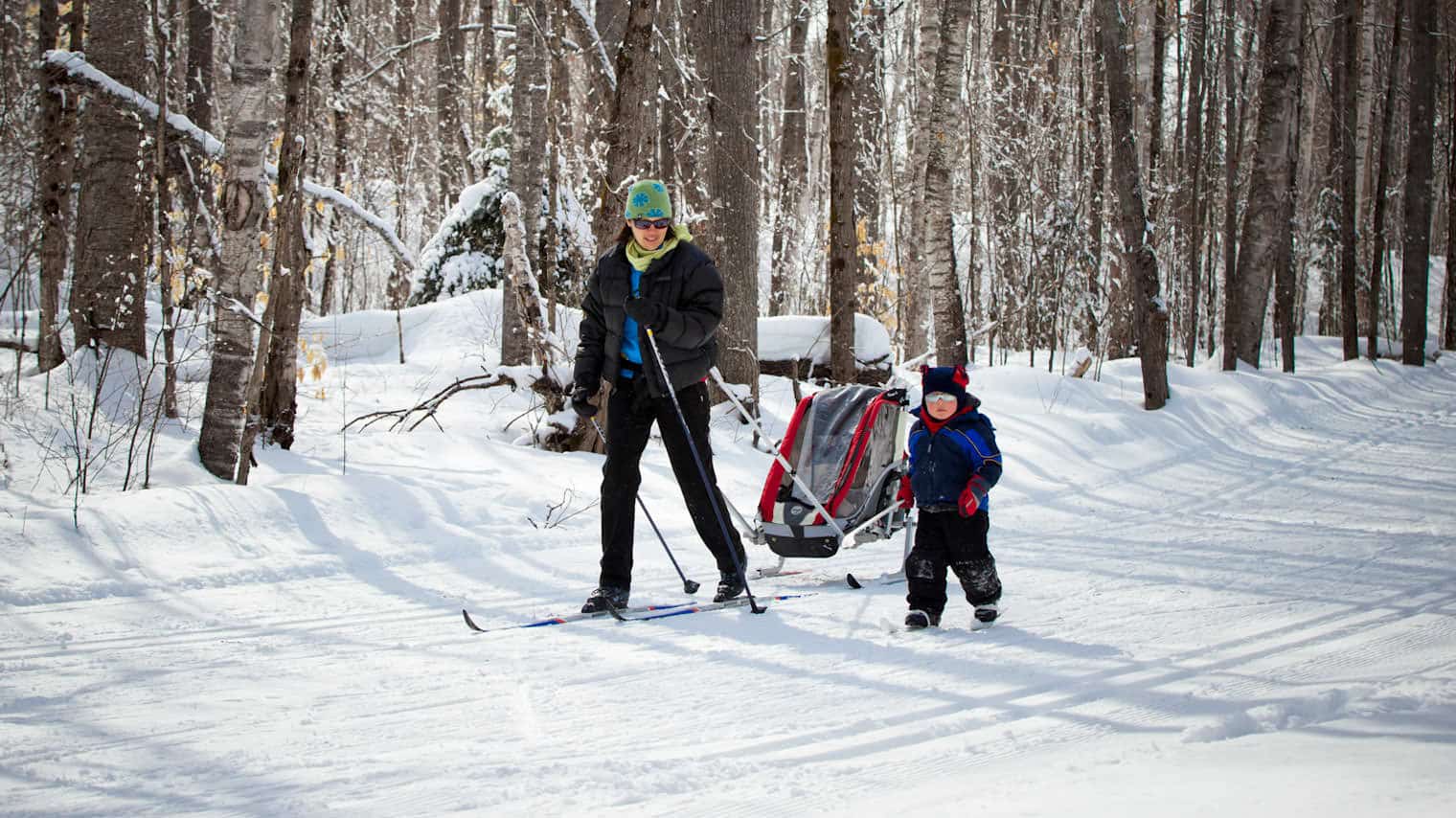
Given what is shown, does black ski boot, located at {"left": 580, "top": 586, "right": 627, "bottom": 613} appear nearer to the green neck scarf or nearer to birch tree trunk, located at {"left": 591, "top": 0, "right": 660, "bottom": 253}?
the green neck scarf

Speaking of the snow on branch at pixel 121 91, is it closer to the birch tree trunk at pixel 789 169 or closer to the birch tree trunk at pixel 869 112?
the birch tree trunk at pixel 869 112

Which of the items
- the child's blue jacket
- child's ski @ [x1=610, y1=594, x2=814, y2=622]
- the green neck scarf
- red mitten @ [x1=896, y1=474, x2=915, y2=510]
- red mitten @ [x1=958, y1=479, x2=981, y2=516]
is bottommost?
child's ski @ [x1=610, y1=594, x2=814, y2=622]

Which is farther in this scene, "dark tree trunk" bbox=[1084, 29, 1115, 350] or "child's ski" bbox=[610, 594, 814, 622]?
"dark tree trunk" bbox=[1084, 29, 1115, 350]

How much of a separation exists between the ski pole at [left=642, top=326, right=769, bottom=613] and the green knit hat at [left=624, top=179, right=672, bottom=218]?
0.59 meters

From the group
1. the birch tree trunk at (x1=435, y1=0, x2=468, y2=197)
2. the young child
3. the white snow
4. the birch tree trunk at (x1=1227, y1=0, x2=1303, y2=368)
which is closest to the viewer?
the young child

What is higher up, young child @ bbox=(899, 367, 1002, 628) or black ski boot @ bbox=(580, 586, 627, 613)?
young child @ bbox=(899, 367, 1002, 628)

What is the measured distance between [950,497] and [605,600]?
1.80 m

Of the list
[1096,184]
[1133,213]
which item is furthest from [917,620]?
[1096,184]

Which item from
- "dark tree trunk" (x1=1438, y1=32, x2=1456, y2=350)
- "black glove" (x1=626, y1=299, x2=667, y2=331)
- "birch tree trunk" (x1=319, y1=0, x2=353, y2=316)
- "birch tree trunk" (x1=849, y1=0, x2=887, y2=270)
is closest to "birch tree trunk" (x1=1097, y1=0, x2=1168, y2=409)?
"birch tree trunk" (x1=849, y1=0, x2=887, y2=270)

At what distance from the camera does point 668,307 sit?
5.45m

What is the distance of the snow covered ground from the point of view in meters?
3.15

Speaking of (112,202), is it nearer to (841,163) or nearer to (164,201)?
(164,201)

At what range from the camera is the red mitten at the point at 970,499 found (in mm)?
5066

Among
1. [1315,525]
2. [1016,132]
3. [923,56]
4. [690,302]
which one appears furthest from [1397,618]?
[1016,132]
